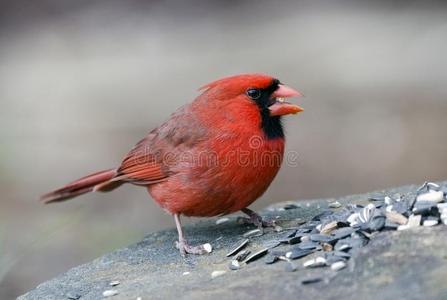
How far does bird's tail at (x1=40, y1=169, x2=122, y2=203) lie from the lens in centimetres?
516

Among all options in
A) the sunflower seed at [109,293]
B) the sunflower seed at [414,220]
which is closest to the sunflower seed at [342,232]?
the sunflower seed at [414,220]

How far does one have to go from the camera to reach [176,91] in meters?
8.74

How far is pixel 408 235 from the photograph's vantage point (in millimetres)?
2992

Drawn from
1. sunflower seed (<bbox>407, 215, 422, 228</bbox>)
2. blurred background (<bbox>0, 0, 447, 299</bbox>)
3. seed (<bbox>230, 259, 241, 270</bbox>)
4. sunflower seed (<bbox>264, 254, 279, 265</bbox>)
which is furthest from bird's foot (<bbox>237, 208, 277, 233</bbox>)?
blurred background (<bbox>0, 0, 447, 299</bbox>)

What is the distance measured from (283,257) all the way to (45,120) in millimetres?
5851

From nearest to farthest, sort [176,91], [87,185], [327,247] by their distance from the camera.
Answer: [327,247] → [87,185] → [176,91]

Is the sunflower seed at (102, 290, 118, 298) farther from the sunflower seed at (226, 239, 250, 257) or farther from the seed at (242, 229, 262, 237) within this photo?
the seed at (242, 229, 262, 237)

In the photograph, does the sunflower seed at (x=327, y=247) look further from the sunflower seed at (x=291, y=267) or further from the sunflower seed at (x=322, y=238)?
the sunflower seed at (x=291, y=267)

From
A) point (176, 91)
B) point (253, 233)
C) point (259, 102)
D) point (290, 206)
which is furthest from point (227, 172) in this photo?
point (176, 91)

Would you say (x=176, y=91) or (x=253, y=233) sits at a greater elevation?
(x=176, y=91)

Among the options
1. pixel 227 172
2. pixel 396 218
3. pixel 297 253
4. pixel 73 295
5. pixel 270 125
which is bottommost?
pixel 73 295

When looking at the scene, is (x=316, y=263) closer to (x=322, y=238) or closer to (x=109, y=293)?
(x=322, y=238)

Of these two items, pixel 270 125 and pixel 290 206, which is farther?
pixel 290 206

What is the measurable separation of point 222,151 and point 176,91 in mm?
4531
